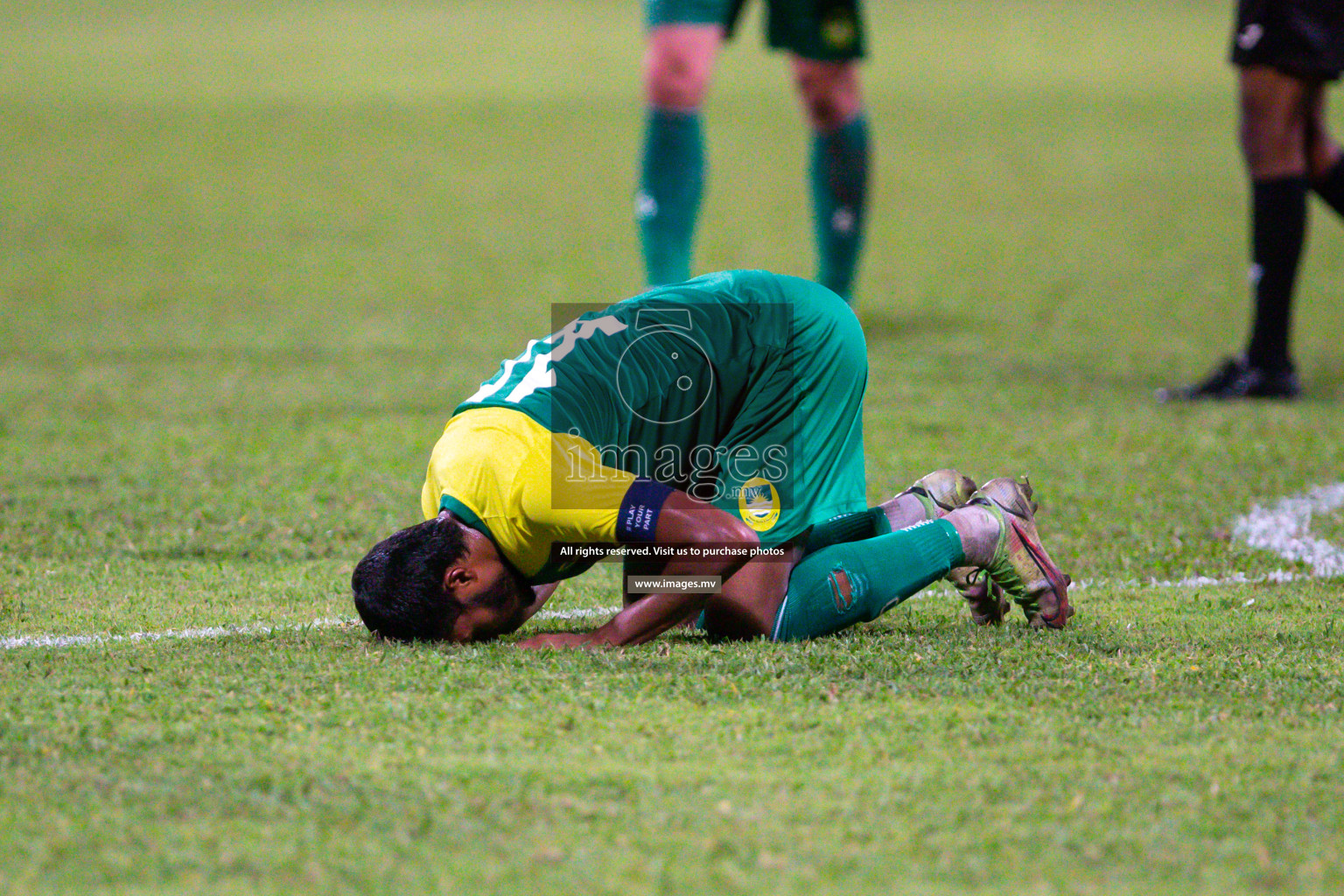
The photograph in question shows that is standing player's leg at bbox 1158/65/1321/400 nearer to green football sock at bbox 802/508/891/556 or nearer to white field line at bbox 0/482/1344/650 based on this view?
white field line at bbox 0/482/1344/650

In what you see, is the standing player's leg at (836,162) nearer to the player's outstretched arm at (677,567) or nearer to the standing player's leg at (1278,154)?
the standing player's leg at (1278,154)

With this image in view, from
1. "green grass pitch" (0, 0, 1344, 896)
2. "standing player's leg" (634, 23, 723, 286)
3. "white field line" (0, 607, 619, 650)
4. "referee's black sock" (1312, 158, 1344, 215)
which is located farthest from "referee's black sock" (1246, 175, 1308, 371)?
"white field line" (0, 607, 619, 650)

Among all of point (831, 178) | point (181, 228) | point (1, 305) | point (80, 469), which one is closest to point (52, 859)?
point (80, 469)

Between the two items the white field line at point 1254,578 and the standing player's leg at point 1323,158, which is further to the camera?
the standing player's leg at point 1323,158

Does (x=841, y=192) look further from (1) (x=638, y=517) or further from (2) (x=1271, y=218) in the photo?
(1) (x=638, y=517)

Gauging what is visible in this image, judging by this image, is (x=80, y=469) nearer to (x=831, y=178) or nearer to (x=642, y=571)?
(x=642, y=571)

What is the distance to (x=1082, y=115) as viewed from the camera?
42.2 ft

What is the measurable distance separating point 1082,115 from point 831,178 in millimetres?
8033

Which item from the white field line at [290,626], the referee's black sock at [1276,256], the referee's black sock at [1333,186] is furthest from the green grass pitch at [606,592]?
the referee's black sock at [1333,186]

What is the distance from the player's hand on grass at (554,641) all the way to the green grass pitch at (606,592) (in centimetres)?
→ 8

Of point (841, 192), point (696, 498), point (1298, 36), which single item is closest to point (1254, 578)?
point (696, 498)

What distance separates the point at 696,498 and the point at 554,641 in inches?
13.3

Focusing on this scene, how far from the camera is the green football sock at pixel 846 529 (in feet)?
8.75

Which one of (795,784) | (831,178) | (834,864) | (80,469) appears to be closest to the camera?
(834,864)
